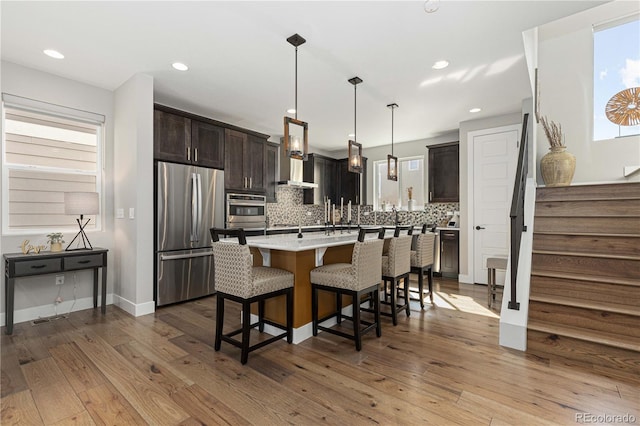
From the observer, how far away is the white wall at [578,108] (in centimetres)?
395

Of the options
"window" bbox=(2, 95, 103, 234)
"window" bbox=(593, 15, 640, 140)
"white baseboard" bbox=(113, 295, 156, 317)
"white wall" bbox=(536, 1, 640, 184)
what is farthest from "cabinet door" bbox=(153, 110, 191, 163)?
"window" bbox=(593, 15, 640, 140)

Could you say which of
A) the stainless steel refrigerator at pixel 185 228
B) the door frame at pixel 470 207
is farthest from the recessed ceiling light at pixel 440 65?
the stainless steel refrigerator at pixel 185 228

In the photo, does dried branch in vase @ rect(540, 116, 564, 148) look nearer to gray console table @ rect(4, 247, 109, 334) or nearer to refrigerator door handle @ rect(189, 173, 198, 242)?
refrigerator door handle @ rect(189, 173, 198, 242)

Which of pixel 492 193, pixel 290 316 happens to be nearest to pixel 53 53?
pixel 290 316

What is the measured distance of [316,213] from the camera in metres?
7.26

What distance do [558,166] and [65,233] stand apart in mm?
5795

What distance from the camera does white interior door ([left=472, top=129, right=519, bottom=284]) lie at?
186 inches

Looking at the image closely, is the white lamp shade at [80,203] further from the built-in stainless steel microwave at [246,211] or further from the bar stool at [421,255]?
the bar stool at [421,255]

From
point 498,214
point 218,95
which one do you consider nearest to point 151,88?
point 218,95

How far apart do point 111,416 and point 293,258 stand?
1531 mm

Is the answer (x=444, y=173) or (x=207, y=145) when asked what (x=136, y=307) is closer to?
(x=207, y=145)

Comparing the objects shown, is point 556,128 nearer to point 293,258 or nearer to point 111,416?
point 293,258

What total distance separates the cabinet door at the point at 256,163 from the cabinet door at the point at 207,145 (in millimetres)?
516

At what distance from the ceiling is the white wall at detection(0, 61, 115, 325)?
13 centimetres
